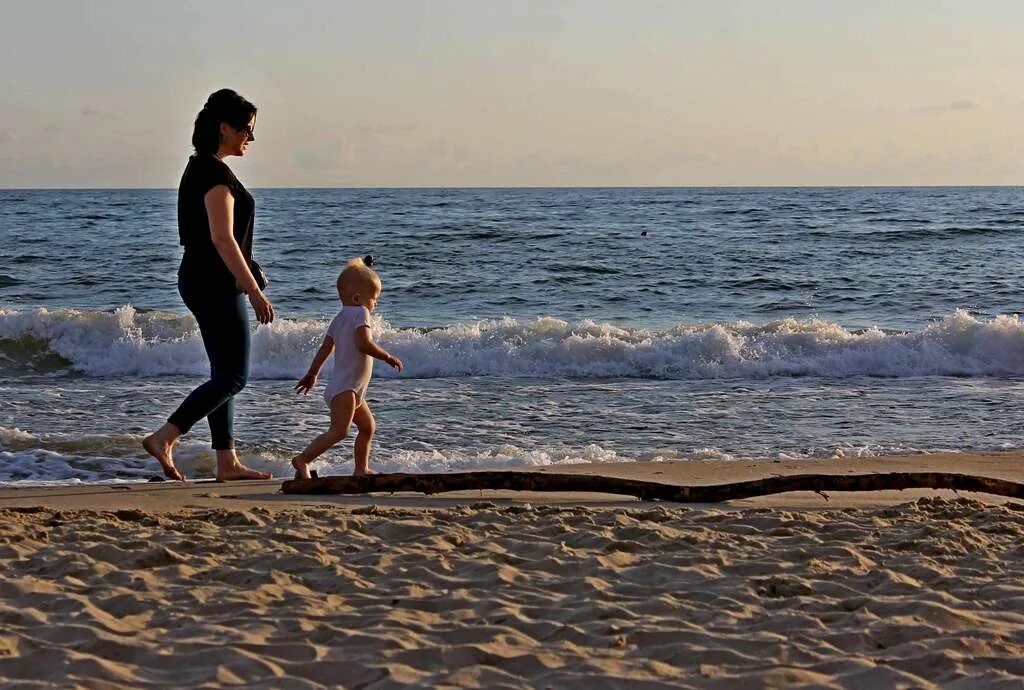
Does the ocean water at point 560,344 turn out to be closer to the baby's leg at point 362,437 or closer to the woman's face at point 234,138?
the baby's leg at point 362,437

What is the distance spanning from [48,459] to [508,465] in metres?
2.91

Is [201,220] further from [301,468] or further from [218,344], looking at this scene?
[301,468]

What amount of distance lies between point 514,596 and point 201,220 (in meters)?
2.57

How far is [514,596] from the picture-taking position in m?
3.70

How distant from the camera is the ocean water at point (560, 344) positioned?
8.21 meters

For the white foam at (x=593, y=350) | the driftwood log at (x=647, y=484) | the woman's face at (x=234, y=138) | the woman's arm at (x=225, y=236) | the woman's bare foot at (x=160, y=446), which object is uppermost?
the woman's face at (x=234, y=138)

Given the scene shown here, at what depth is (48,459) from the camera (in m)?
7.36

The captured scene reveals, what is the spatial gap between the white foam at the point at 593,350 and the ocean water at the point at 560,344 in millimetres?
38

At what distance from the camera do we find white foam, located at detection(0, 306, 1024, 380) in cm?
1246

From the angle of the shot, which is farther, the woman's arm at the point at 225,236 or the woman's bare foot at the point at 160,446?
the woman's bare foot at the point at 160,446

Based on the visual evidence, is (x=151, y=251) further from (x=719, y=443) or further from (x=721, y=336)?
(x=719, y=443)

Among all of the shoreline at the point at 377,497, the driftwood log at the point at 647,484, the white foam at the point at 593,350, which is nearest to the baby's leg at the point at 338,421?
the shoreline at the point at 377,497

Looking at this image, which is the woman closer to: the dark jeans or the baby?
the dark jeans

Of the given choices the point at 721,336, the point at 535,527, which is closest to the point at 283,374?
the point at 721,336
